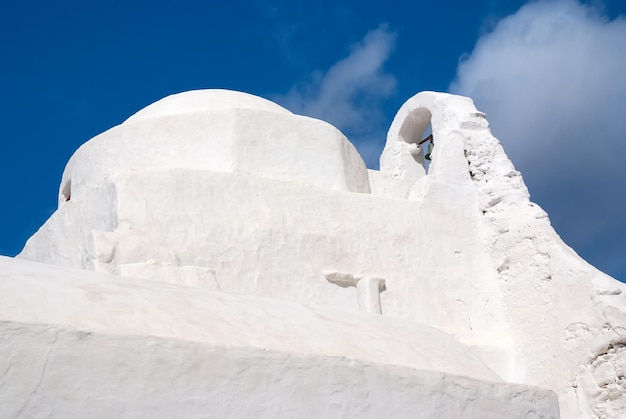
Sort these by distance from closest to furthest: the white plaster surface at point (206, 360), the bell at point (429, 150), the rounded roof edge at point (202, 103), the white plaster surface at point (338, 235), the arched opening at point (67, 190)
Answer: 1. the white plaster surface at point (206, 360)
2. the white plaster surface at point (338, 235)
3. the rounded roof edge at point (202, 103)
4. the arched opening at point (67, 190)
5. the bell at point (429, 150)

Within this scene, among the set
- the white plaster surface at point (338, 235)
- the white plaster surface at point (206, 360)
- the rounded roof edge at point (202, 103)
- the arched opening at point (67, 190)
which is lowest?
the white plaster surface at point (206, 360)

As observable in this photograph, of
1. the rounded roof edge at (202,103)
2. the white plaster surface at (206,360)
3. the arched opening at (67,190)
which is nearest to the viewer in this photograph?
the white plaster surface at (206,360)

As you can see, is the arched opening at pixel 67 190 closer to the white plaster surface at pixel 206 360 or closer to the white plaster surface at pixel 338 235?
the white plaster surface at pixel 338 235

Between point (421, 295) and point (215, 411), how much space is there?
5017mm

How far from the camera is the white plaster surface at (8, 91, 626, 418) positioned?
26.9 ft

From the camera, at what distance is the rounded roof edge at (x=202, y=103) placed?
1020 centimetres

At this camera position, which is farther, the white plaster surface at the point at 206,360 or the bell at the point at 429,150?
the bell at the point at 429,150

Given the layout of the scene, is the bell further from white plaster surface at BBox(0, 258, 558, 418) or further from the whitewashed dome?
white plaster surface at BBox(0, 258, 558, 418)

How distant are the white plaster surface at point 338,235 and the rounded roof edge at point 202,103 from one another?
0.10ft

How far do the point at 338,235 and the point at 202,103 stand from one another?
8.62 feet

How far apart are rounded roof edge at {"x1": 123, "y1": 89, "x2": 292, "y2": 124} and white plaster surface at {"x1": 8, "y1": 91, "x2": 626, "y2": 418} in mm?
30

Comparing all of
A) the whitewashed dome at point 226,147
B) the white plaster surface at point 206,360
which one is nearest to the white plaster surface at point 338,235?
the whitewashed dome at point 226,147

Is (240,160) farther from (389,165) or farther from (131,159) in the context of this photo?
(389,165)

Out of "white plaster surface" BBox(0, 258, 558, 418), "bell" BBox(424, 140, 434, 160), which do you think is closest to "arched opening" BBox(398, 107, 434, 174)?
"bell" BBox(424, 140, 434, 160)
